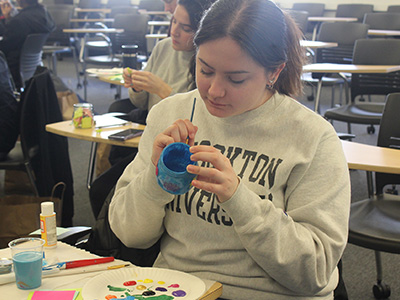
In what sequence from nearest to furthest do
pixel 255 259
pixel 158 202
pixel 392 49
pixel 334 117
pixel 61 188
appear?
pixel 255 259 → pixel 158 202 → pixel 61 188 → pixel 334 117 → pixel 392 49

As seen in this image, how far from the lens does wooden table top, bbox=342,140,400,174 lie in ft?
6.38

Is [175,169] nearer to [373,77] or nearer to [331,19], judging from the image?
[373,77]

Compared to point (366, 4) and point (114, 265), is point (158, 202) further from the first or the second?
point (366, 4)

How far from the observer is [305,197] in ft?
4.05

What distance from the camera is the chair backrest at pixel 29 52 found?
5.29m

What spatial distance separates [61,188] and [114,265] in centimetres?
159

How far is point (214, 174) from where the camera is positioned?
1.07 metres

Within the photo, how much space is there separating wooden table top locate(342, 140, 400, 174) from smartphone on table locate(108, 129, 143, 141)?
1000 mm

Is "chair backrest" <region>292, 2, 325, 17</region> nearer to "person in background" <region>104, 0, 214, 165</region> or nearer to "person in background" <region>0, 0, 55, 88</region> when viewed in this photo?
"person in background" <region>0, 0, 55, 88</region>

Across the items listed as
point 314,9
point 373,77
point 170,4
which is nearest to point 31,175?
point 170,4

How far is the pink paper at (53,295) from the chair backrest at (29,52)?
4572mm

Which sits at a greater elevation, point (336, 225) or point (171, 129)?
point (171, 129)

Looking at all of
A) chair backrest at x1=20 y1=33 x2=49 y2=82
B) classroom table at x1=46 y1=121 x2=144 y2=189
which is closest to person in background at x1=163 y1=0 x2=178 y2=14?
classroom table at x1=46 y1=121 x2=144 y2=189

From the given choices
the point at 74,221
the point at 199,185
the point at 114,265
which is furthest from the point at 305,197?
the point at 74,221
